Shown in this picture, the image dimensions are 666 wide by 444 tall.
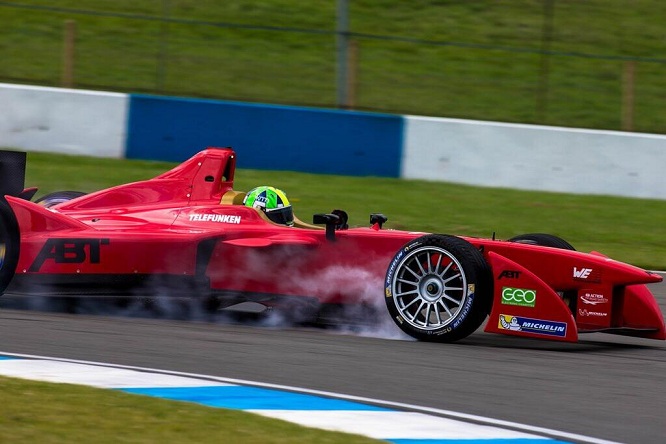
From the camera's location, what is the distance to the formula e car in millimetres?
7039

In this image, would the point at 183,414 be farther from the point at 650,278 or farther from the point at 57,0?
the point at 57,0

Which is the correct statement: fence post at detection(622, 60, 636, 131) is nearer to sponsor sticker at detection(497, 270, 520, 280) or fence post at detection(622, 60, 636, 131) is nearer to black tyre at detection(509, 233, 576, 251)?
black tyre at detection(509, 233, 576, 251)

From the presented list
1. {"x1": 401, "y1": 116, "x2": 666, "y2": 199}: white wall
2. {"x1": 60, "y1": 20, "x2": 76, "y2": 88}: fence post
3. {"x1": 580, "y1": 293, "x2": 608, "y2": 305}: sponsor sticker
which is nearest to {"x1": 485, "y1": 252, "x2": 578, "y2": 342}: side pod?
{"x1": 580, "y1": 293, "x2": 608, "y2": 305}: sponsor sticker

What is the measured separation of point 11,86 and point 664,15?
10.9 meters

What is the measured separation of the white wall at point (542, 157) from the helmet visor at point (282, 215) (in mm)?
6478

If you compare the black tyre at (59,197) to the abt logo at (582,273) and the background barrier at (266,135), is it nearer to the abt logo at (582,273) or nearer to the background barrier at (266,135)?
the abt logo at (582,273)

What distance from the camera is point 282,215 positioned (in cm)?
834

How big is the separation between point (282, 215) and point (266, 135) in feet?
22.5

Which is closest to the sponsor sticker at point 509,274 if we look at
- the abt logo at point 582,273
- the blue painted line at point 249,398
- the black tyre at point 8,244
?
the abt logo at point 582,273

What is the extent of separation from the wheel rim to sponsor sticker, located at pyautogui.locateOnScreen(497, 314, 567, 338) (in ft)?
0.90

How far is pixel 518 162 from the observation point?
1455 cm

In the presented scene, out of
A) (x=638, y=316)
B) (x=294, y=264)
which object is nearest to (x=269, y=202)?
(x=294, y=264)

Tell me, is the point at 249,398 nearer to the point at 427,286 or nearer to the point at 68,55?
the point at 427,286

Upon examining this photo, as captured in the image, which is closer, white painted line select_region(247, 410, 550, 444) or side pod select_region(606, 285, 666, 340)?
white painted line select_region(247, 410, 550, 444)
